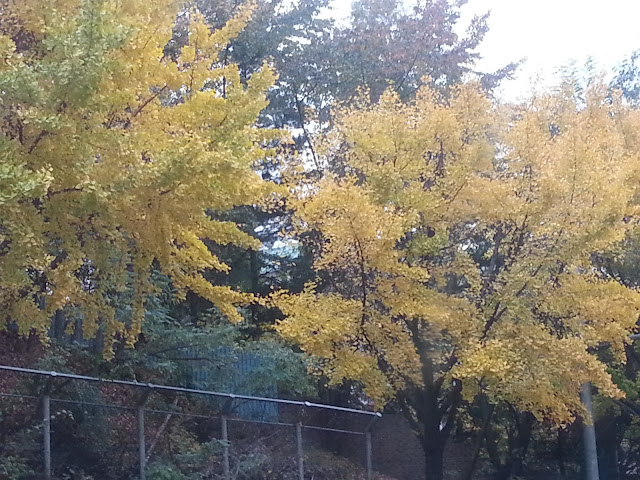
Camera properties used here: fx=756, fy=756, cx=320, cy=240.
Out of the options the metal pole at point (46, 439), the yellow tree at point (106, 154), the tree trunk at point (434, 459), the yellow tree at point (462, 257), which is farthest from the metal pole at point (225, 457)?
the tree trunk at point (434, 459)

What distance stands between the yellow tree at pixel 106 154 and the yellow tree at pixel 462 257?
3.19 m

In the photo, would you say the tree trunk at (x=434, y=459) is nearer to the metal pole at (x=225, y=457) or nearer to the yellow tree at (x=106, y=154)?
the metal pole at (x=225, y=457)

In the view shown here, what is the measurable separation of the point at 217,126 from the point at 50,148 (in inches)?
77.4

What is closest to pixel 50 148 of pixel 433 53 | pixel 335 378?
pixel 335 378

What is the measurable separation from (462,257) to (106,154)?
7336 millimetres

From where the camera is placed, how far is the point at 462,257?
13477 millimetres

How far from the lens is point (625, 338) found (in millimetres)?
Answer: 13547

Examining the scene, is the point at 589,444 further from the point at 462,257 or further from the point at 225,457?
the point at 225,457

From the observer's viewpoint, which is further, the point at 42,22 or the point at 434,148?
the point at 434,148

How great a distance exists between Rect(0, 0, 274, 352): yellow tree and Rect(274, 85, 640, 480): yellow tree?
126 inches

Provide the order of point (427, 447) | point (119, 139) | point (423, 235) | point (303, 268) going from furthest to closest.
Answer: point (303, 268), point (427, 447), point (423, 235), point (119, 139)

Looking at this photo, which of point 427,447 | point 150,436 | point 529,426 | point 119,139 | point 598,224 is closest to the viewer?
point 119,139

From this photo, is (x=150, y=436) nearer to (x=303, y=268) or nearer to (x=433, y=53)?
(x=303, y=268)

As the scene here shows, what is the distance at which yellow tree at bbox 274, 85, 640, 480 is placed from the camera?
12289 mm
